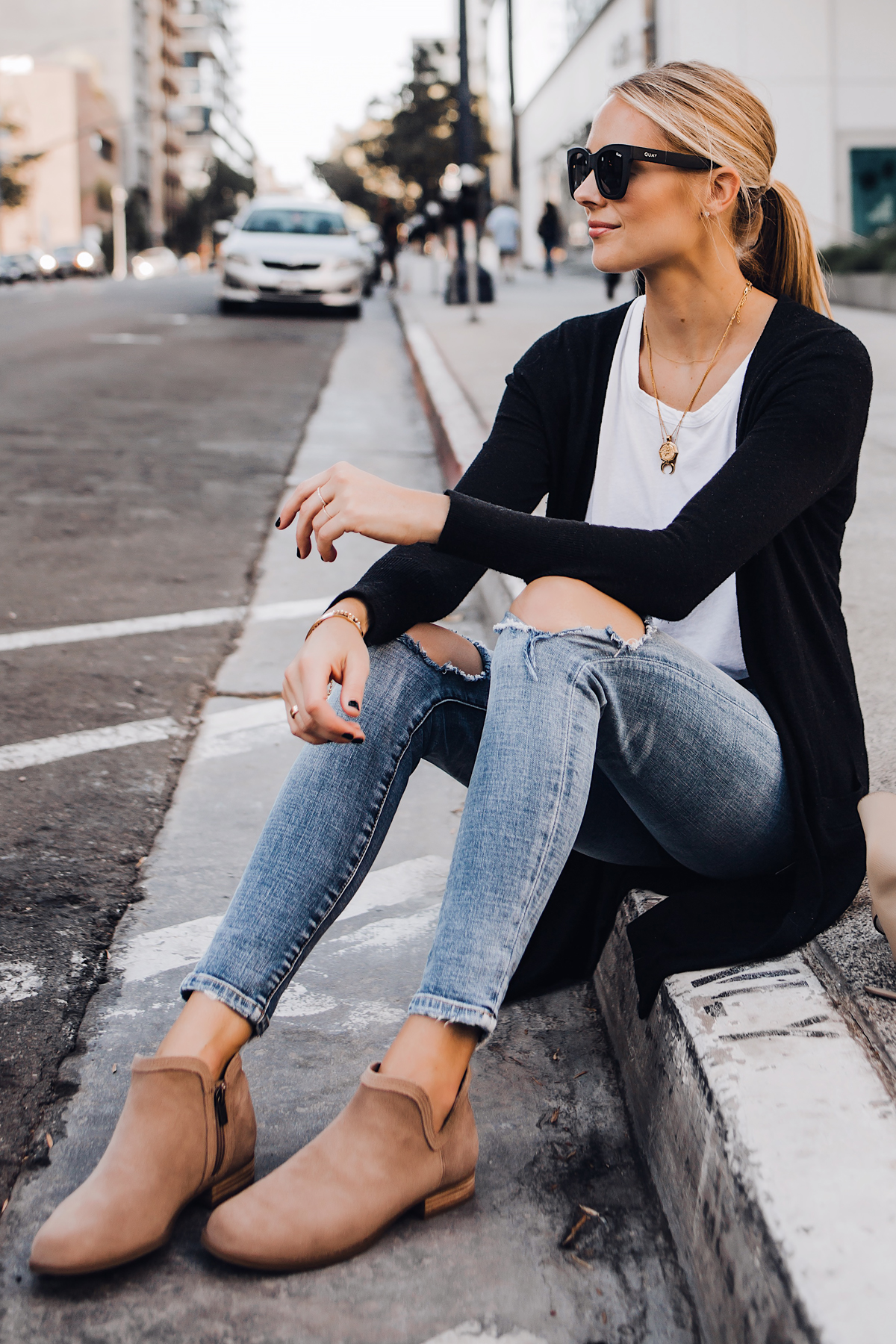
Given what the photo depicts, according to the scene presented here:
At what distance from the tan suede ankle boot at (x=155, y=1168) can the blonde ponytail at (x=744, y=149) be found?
158cm

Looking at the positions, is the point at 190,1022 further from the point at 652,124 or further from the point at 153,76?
the point at 153,76

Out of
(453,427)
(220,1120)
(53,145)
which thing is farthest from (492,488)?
(53,145)

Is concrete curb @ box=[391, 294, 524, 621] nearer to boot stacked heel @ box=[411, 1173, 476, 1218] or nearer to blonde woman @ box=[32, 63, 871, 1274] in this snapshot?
blonde woman @ box=[32, 63, 871, 1274]

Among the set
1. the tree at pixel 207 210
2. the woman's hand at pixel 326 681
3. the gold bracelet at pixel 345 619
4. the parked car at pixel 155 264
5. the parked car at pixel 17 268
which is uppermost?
the tree at pixel 207 210

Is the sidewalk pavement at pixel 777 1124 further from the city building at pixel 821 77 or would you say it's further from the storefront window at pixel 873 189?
the storefront window at pixel 873 189

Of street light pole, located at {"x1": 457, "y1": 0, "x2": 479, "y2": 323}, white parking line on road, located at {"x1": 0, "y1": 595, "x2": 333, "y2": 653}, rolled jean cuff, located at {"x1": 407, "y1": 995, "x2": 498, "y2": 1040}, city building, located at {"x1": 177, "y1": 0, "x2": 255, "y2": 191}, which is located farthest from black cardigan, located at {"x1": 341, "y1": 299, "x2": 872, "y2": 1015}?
city building, located at {"x1": 177, "y1": 0, "x2": 255, "y2": 191}

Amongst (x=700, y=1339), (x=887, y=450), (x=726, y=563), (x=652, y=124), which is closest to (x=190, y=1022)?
(x=700, y=1339)

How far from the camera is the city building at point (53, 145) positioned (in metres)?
75.8

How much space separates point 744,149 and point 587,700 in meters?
1.00

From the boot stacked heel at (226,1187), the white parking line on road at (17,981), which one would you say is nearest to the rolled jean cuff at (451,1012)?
the boot stacked heel at (226,1187)

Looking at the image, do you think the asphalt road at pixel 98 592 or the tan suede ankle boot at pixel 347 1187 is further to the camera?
the asphalt road at pixel 98 592

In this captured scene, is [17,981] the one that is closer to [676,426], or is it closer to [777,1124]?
[777,1124]

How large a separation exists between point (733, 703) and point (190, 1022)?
2.92ft

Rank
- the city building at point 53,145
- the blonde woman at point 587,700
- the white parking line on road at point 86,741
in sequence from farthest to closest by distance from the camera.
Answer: the city building at point 53,145
the white parking line on road at point 86,741
the blonde woman at point 587,700
